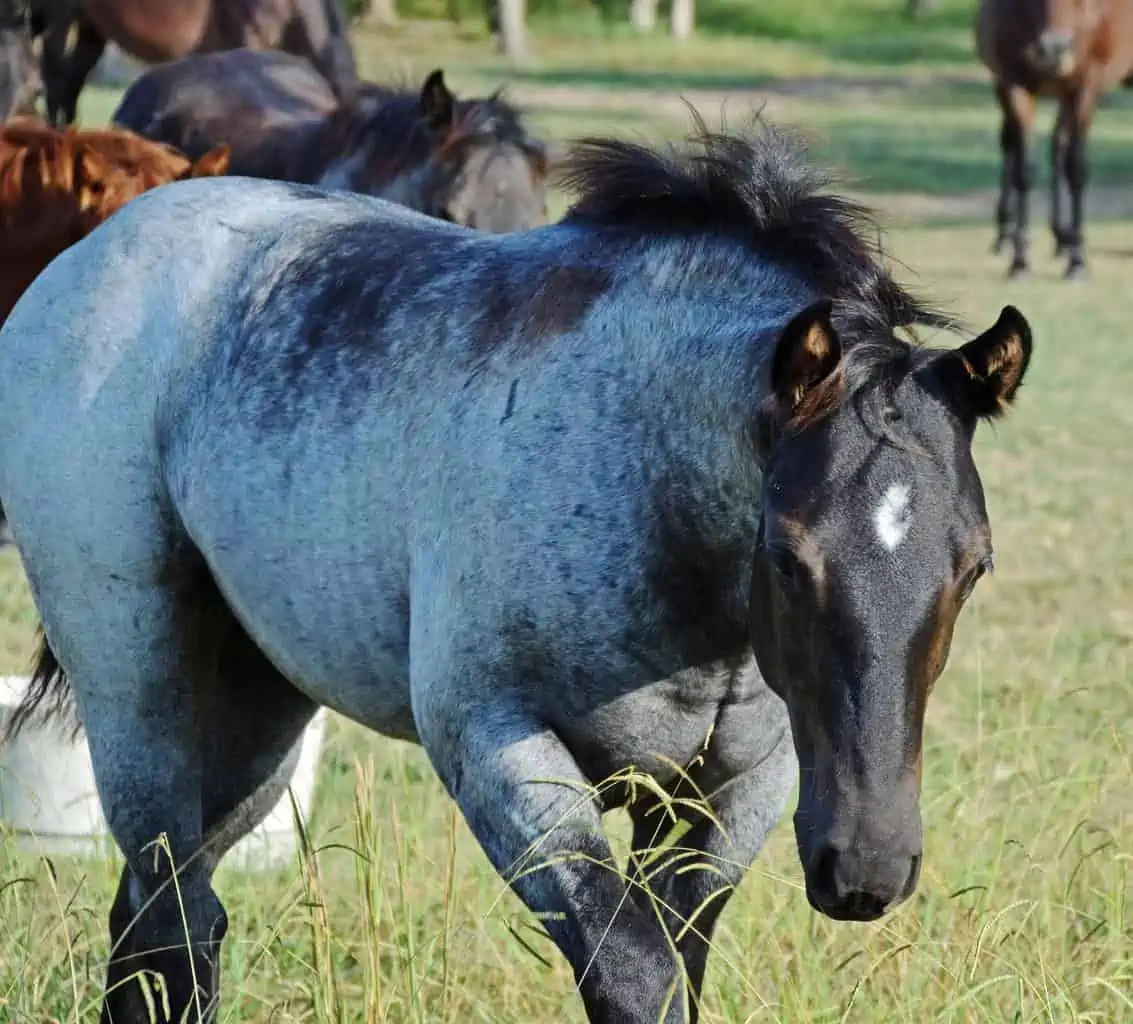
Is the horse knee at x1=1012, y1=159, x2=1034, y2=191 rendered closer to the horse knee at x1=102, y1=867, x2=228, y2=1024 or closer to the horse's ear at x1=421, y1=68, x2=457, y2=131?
the horse's ear at x1=421, y1=68, x2=457, y2=131

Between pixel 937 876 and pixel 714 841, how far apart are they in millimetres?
406

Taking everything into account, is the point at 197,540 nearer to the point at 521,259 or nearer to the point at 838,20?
the point at 521,259

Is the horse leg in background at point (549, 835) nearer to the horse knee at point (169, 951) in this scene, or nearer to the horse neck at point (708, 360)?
the horse neck at point (708, 360)

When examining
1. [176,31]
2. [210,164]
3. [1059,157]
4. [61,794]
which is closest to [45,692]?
[61,794]

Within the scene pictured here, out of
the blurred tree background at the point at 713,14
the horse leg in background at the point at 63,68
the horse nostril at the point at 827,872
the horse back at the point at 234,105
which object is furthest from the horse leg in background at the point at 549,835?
the blurred tree background at the point at 713,14

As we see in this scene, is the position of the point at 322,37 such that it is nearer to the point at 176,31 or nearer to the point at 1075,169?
the point at 176,31

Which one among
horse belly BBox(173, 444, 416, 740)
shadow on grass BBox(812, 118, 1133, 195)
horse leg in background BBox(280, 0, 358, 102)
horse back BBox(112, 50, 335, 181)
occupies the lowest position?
shadow on grass BBox(812, 118, 1133, 195)

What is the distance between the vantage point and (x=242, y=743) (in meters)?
3.62

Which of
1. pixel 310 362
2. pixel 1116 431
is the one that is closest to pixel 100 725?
pixel 310 362

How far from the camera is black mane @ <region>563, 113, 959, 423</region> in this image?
2758 millimetres

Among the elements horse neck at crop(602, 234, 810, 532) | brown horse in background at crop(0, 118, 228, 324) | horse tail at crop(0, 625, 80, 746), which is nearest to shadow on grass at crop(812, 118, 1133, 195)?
brown horse in background at crop(0, 118, 228, 324)

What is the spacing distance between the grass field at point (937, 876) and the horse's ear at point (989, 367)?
19.6 inches

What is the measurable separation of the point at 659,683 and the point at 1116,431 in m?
7.19

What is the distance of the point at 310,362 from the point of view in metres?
3.18
